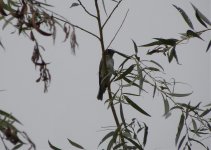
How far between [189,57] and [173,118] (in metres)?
0.36

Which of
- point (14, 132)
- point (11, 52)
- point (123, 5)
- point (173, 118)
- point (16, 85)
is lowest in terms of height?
point (173, 118)

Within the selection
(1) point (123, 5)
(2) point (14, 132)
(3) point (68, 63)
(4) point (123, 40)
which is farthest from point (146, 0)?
(2) point (14, 132)

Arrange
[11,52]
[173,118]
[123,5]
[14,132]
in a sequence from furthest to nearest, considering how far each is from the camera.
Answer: [173,118], [123,5], [11,52], [14,132]

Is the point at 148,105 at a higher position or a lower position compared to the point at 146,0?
lower

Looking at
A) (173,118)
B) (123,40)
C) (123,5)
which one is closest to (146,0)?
(123,5)

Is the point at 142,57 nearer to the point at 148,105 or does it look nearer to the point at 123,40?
the point at 123,40

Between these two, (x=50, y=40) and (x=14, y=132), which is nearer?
(x=14, y=132)

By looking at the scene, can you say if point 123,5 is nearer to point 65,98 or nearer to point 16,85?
point 65,98

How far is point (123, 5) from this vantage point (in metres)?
1.78

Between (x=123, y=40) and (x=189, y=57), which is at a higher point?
(x=123, y=40)

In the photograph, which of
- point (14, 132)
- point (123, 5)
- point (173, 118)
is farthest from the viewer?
point (173, 118)

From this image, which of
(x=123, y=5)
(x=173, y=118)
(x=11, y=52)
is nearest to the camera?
(x=11, y=52)

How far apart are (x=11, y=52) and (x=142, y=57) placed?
2.32 ft

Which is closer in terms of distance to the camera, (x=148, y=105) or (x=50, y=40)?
(x=50, y=40)
